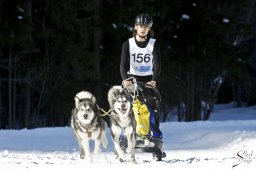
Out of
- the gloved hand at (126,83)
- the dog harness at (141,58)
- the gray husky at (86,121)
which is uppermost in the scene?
the dog harness at (141,58)

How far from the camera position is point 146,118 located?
969cm

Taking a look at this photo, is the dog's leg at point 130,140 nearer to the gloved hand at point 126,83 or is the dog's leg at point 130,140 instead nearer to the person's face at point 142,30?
the gloved hand at point 126,83

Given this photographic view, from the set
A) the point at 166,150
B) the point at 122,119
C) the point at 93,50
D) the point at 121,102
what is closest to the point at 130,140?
the point at 122,119

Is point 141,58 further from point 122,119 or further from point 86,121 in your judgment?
point 86,121

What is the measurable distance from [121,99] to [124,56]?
1071mm

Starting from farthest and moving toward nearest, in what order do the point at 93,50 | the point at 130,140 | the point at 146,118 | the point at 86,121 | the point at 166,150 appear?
the point at 93,50
the point at 166,150
the point at 146,118
the point at 130,140
the point at 86,121

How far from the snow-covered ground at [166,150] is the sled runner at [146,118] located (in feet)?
0.75

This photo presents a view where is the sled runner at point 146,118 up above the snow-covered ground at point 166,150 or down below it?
above

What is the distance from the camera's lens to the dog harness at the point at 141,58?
32.0 ft

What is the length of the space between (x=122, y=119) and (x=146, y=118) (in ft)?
2.68

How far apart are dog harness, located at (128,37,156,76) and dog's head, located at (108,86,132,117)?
770 mm

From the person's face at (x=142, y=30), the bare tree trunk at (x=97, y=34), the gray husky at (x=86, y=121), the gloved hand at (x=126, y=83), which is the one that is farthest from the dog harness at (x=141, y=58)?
the bare tree trunk at (x=97, y=34)

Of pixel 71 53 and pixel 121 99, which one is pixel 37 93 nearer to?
pixel 71 53

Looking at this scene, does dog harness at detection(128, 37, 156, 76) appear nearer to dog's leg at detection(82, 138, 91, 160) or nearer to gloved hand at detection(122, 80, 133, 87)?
gloved hand at detection(122, 80, 133, 87)
